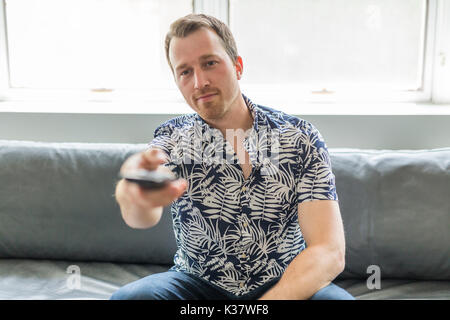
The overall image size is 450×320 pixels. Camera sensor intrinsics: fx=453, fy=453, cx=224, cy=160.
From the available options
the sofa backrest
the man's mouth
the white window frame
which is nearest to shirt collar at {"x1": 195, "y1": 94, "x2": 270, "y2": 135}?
the man's mouth

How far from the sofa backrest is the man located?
317mm

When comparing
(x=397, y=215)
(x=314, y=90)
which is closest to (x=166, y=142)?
(x=397, y=215)

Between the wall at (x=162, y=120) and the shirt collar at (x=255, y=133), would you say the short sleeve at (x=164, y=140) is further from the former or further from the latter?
the wall at (x=162, y=120)

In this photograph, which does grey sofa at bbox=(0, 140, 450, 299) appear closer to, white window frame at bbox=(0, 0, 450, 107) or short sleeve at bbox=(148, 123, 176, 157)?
short sleeve at bbox=(148, 123, 176, 157)

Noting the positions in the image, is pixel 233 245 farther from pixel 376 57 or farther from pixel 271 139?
pixel 376 57

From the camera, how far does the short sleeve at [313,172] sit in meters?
1.12

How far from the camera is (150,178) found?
808mm

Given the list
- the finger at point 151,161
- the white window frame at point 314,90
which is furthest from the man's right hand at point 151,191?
the white window frame at point 314,90

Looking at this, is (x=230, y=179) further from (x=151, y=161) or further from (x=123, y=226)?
(x=123, y=226)

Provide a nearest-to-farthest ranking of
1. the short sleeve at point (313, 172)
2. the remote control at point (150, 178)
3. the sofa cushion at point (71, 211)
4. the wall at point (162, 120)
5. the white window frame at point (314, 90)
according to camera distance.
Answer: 1. the remote control at point (150, 178)
2. the short sleeve at point (313, 172)
3. the sofa cushion at point (71, 211)
4. the wall at point (162, 120)
5. the white window frame at point (314, 90)

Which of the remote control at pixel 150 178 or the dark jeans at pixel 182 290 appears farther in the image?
the dark jeans at pixel 182 290

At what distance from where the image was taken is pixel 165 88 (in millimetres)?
2016

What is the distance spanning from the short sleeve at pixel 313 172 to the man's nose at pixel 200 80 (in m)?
0.29

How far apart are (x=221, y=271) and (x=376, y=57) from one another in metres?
1.19
